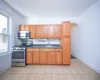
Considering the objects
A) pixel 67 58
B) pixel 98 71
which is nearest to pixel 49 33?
pixel 67 58

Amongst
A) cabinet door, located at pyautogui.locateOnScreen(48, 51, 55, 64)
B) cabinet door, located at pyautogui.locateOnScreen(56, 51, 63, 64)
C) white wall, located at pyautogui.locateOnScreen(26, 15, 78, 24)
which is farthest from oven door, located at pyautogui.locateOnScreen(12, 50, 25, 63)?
white wall, located at pyautogui.locateOnScreen(26, 15, 78, 24)

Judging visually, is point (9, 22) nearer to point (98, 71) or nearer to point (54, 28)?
point (54, 28)

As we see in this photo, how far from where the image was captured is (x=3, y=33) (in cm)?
386

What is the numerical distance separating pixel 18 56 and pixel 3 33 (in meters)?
1.18

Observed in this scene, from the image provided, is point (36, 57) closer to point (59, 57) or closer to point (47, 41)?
point (59, 57)

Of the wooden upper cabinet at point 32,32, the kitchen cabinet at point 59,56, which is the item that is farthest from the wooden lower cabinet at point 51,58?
the wooden upper cabinet at point 32,32

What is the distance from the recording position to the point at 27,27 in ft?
16.9

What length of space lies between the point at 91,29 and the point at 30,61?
3.01m

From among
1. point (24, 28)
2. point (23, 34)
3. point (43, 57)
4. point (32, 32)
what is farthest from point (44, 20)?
point (43, 57)

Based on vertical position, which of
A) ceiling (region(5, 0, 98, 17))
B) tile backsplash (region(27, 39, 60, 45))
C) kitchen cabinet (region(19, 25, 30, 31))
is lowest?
tile backsplash (region(27, 39, 60, 45))

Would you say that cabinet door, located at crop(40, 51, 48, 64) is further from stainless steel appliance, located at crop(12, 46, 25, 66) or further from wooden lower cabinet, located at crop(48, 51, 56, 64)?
stainless steel appliance, located at crop(12, 46, 25, 66)

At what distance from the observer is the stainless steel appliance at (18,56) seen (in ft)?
14.3

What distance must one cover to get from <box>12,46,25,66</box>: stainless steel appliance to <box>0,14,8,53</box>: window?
39cm

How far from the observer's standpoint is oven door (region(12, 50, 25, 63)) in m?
4.36
